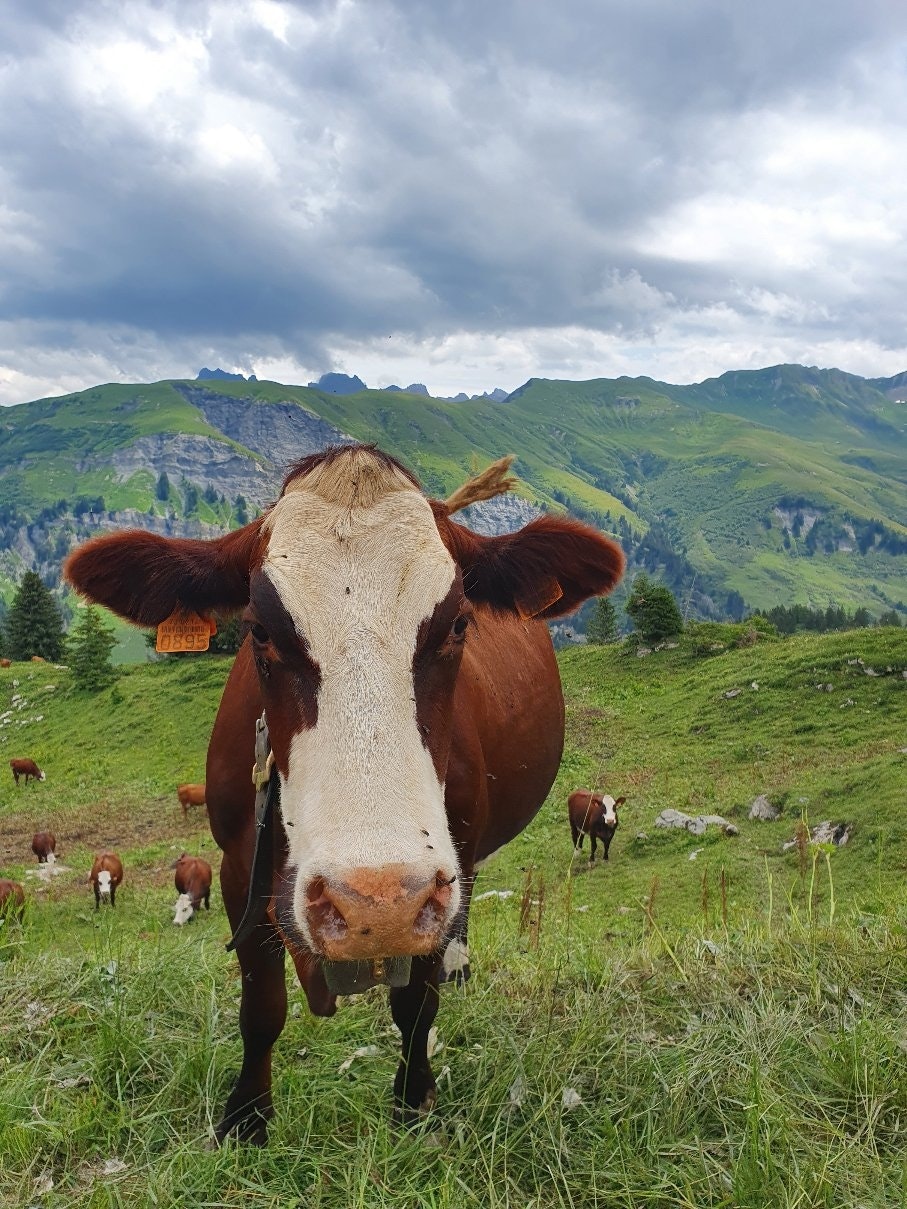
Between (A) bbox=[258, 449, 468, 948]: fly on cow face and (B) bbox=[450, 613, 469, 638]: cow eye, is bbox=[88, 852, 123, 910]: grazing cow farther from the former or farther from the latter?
(B) bbox=[450, 613, 469, 638]: cow eye

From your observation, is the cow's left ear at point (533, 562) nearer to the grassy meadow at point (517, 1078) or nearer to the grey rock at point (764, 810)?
the grassy meadow at point (517, 1078)

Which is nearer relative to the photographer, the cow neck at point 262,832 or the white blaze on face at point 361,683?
the white blaze on face at point 361,683

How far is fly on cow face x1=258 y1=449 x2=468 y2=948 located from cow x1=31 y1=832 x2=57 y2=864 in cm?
1968

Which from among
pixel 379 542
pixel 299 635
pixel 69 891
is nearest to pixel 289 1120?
pixel 299 635

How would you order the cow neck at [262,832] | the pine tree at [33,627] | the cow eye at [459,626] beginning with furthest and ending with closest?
the pine tree at [33,627] < the cow neck at [262,832] < the cow eye at [459,626]

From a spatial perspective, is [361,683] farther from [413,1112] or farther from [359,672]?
[413,1112]

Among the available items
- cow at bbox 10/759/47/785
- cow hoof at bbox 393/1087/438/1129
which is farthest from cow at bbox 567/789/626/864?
cow at bbox 10/759/47/785

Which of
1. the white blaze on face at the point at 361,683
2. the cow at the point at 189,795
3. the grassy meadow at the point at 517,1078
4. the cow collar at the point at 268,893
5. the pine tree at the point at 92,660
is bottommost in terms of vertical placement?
the cow at the point at 189,795

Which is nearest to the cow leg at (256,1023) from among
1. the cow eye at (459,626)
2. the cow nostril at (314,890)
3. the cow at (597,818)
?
the cow nostril at (314,890)

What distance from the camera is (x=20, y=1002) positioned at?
4.63 metres

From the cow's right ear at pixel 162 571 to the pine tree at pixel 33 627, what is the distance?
61.3m

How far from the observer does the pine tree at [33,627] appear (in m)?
57.9

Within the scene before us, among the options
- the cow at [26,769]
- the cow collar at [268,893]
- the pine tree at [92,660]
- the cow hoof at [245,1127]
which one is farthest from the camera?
the pine tree at [92,660]

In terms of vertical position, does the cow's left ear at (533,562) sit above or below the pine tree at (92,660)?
above
